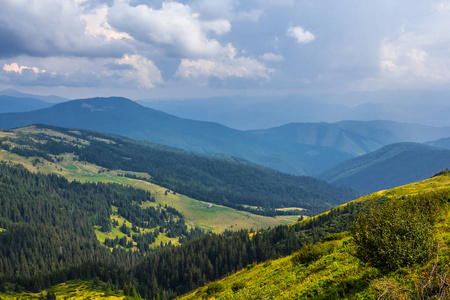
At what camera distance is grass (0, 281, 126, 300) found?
115 meters

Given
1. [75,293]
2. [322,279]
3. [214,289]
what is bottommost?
[75,293]

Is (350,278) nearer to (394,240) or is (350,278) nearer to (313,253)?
(394,240)

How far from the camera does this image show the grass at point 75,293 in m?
115

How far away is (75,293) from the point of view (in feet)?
407

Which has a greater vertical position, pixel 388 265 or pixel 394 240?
pixel 394 240

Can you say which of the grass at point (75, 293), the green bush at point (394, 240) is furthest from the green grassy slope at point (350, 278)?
the grass at point (75, 293)

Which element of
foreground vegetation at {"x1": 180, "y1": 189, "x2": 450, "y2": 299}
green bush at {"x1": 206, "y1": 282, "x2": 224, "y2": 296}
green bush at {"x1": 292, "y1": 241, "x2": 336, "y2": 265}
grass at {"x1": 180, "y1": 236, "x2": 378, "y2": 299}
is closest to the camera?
foreground vegetation at {"x1": 180, "y1": 189, "x2": 450, "y2": 299}

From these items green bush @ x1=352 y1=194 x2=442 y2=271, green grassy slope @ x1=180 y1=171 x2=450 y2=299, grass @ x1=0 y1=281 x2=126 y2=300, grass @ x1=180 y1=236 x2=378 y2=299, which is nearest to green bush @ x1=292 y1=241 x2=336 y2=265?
green grassy slope @ x1=180 y1=171 x2=450 y2=299

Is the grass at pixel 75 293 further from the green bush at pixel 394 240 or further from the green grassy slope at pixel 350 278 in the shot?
the green bush at pixel 394 240

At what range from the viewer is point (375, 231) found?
20156 millimetres

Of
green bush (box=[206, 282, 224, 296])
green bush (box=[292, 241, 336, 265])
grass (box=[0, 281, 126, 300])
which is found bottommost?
grass (box=[0, 281, 126, 300])

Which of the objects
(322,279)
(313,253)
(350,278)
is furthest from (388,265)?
(313,253)

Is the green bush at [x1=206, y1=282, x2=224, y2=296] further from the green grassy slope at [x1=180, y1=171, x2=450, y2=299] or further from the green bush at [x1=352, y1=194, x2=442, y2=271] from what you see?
the green bush at [x1=352, y1=194, x2=442, y2=271]

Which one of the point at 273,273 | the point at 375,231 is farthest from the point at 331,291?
the point at 273,273
